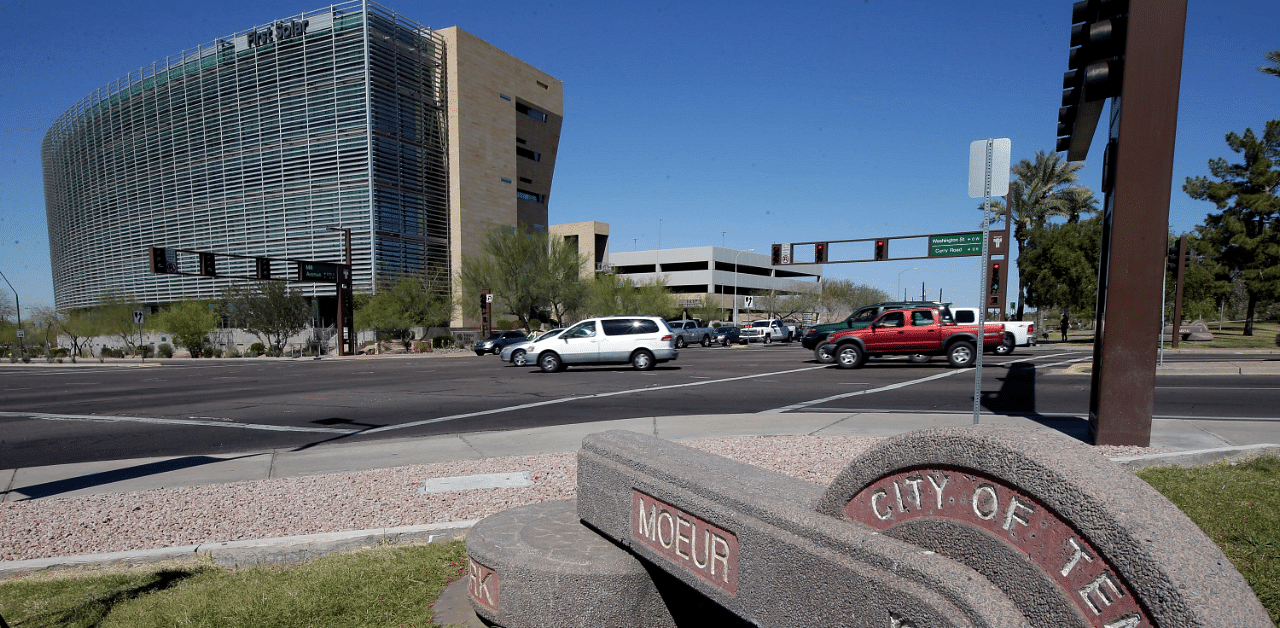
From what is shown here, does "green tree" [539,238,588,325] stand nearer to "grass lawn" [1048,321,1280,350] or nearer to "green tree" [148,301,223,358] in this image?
"green tree" [148,301,223,358]

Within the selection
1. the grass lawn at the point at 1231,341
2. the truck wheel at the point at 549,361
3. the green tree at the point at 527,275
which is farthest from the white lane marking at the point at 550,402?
the green tree at the point at 527,275

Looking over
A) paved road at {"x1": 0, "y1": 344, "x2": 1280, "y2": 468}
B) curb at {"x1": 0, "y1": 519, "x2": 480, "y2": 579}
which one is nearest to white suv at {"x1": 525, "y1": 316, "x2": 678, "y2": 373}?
paved road at {"x1": 0, "y1": 344, "x2": 1280, "y2": 468}

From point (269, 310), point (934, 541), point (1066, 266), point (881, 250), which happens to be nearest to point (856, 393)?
point (934, 541)

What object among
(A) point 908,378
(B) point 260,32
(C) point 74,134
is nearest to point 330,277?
(B) point 260,32

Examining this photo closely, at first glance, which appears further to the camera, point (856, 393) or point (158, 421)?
point (856, 393)

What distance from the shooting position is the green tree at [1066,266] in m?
34.7

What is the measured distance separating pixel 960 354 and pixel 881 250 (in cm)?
1581

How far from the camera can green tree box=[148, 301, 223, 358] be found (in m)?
48.6

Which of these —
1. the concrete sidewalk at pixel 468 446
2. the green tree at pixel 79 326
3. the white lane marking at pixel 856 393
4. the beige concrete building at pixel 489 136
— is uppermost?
the beige concrete building at pixel 489 136

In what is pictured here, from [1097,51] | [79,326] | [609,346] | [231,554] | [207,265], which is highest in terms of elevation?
[1097,51]

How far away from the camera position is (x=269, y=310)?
44688mm

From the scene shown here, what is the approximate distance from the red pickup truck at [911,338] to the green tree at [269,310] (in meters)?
38.9

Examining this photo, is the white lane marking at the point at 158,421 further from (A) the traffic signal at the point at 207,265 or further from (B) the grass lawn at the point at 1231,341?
(B) the grass lawn at the point at 1231,341

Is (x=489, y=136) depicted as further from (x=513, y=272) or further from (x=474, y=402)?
(x=474, y=402)
